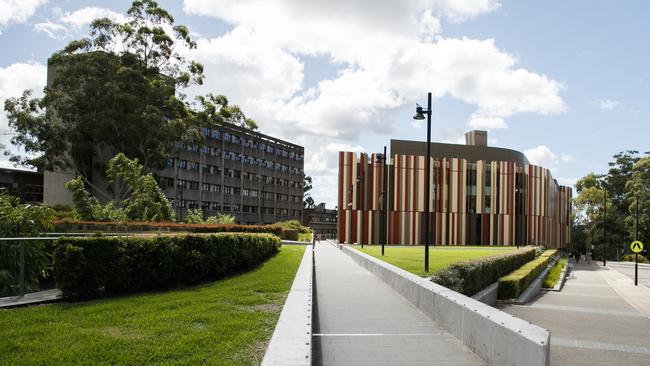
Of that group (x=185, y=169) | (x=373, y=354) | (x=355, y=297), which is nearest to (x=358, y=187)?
(x=185, y=169)

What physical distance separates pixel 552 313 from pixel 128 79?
37918 mm

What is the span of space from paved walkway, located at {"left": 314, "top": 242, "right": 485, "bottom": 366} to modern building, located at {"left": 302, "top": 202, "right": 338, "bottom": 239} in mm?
99867

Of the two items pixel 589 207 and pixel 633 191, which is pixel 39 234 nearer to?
pixel 633 191

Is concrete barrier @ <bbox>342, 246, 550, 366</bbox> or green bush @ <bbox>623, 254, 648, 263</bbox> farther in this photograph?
green bush @ <bbox>623, 254, 648, 263</bbox>

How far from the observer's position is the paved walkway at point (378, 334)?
671 centimetres

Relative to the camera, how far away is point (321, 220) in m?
118

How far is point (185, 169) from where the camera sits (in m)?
70.4

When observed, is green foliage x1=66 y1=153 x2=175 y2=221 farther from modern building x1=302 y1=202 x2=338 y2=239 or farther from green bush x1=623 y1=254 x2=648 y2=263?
modern building x1=302 y1=202 x2=338 y2=239

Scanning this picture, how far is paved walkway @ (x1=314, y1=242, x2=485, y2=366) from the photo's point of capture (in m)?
6.71

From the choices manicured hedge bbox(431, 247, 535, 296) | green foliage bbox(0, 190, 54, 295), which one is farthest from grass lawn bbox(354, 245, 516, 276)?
green foliage bbox(0, 190, 54, 295)

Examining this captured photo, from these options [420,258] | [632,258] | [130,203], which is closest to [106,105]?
[130,203]

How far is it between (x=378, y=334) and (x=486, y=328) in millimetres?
2171

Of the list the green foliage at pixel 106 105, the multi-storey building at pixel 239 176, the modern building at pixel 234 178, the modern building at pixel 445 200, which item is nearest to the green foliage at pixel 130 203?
the green foliage at pixel 106 105

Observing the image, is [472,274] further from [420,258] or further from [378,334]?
[420,258]
